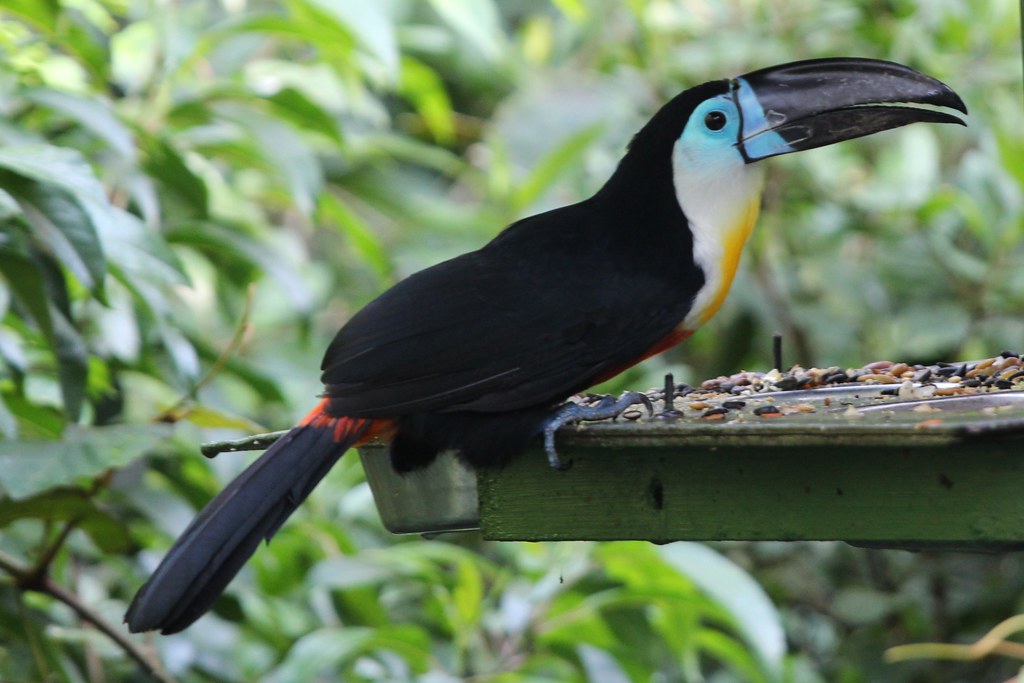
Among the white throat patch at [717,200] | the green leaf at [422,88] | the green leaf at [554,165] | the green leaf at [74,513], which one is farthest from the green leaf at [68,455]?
the green leaf at [422,88]

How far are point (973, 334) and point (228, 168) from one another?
2202mm

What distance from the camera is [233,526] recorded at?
1.72 m

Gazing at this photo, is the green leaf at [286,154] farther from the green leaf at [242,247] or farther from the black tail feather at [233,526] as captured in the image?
the black tail feather at [233,526]

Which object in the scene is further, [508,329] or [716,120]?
[716,120]

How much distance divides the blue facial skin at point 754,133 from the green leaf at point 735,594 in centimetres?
79

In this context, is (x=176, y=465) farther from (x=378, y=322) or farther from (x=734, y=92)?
(x=734, y=92)

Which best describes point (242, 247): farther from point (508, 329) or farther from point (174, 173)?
point (508, 329)

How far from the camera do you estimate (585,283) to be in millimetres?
1964

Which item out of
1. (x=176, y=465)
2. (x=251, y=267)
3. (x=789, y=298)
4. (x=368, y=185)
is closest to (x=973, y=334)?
(x=789, y=298)

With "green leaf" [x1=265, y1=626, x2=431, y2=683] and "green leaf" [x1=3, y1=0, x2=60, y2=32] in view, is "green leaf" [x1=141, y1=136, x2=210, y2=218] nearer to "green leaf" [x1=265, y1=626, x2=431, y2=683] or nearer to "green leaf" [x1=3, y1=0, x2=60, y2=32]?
"green leaf" [x1=3, y1=0, x2=60, y2=32]

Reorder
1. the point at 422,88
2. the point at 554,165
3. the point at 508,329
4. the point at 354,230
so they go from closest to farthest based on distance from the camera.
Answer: the point at 508,329 → the point at 354,230 → the point at 554,165 → the point at 422,88

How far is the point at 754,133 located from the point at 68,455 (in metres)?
1.16

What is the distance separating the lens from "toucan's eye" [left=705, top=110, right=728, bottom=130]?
6.91ft

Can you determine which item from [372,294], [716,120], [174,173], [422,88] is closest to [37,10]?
[174,173]
